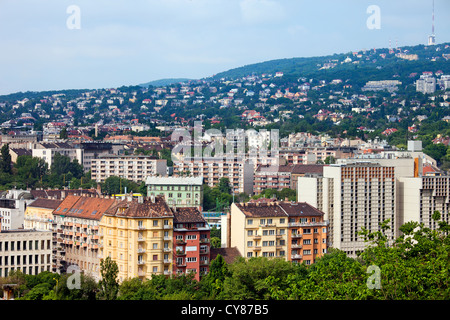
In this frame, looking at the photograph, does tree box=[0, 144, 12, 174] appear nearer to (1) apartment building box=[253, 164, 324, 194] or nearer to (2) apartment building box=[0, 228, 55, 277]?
(1) apartment building box=[253, 164, 324, 194]

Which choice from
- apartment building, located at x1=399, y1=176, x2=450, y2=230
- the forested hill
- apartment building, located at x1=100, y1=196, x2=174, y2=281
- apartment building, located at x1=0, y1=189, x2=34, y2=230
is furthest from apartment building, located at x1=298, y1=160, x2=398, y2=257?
the forested hill

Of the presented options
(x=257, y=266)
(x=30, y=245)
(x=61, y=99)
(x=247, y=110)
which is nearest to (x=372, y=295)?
(x=257, y=266)

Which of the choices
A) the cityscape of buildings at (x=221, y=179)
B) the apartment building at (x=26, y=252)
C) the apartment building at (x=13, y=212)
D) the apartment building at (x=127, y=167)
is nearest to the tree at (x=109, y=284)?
the cityscape of buildings at (x=221, y=179)

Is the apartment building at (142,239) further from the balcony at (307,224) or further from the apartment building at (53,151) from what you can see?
the apartment building at (53,151)

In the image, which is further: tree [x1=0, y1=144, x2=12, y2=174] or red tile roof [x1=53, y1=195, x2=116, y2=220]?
tree [x1=0, y1=144, x2=12, y2=174]

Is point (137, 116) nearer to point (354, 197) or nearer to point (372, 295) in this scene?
point (354, 197)

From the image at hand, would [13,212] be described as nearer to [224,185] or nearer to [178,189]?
[178,189]
